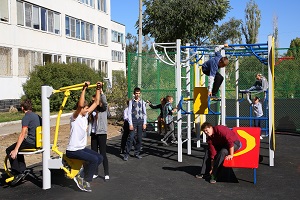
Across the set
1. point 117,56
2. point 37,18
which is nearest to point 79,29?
point 37,18

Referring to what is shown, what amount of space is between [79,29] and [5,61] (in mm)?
9500

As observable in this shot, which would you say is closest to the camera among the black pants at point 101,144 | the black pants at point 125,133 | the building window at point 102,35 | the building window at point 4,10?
the black pants at point 101,144

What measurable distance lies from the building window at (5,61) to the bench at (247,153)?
16631 millimetres

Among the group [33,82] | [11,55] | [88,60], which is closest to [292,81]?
[33,82]

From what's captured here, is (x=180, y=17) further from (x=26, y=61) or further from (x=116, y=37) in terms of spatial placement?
(x=116, y=37)

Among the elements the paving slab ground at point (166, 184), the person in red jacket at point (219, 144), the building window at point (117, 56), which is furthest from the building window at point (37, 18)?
the building window at point (117, 56)

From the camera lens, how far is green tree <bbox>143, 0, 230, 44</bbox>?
2870 centimetres

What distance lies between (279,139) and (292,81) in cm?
329

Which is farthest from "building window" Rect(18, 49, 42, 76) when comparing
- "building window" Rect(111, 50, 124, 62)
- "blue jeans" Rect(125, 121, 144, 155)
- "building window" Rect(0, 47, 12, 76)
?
"building window" Rect(111, 50, 124, 62)

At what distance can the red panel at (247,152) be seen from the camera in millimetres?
7141

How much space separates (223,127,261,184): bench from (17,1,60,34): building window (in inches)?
715

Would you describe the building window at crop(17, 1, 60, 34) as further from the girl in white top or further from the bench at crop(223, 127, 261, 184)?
the bench at crop(223, 127, 261, 184)

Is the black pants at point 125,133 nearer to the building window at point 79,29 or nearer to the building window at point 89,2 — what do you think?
the building window at point 79,29

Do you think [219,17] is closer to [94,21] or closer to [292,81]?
[94,21]
